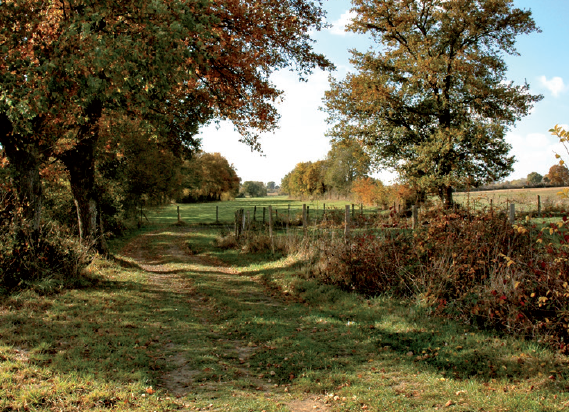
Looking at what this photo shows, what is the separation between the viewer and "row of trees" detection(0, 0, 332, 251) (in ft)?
25.5

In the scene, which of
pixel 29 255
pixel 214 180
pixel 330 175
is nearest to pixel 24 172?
pixel 29 255

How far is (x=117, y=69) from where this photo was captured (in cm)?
754

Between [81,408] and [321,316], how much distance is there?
16.5 feet

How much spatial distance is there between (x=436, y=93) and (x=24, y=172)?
75.5 feet

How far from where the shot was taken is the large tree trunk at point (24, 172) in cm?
978

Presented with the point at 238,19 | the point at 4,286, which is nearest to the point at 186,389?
the point at 4,286

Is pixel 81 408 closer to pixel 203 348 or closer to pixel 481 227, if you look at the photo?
pixel 203 348

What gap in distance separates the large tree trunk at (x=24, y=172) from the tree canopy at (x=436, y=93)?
766 inches

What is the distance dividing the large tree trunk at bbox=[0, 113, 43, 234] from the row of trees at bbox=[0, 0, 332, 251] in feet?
0.07

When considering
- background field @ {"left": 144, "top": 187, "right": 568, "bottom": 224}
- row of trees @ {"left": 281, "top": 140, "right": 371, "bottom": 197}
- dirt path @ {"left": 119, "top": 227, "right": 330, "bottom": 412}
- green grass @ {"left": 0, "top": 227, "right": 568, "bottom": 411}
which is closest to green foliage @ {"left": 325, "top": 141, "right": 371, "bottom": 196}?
row of trees @ {"left": 281, "top": 140, "right": 371, "bottom": 197}

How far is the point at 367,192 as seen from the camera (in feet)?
151

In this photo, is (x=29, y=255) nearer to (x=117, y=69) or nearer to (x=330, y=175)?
(x=117, y=69)

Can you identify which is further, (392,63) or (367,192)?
(367,192)

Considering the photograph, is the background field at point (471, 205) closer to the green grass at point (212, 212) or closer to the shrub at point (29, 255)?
the green grass at point (212, 212)
